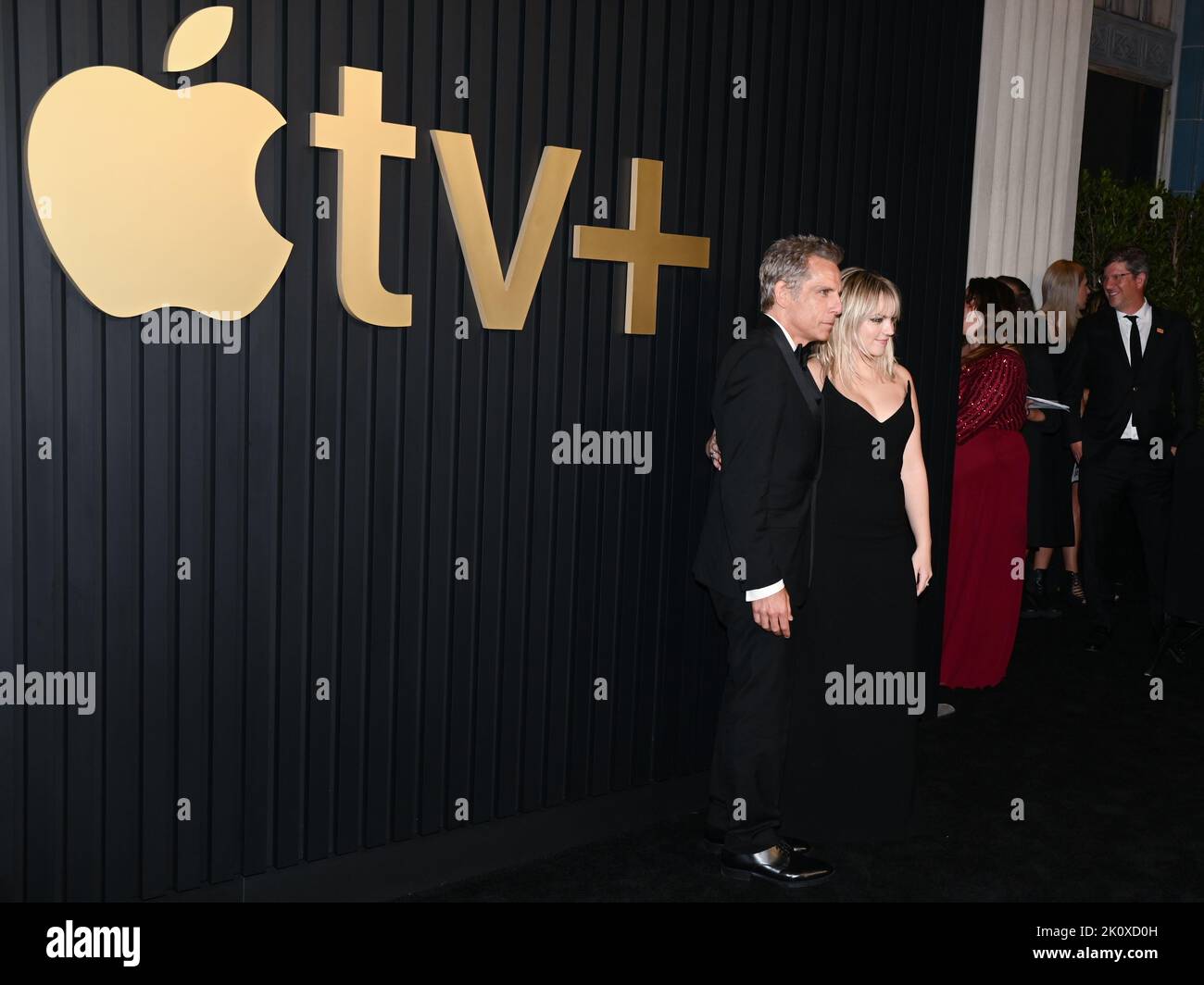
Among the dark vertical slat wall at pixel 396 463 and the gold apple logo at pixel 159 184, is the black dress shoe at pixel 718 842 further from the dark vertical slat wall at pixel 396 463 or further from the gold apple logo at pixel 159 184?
the gold apple logo at pixel 159 184

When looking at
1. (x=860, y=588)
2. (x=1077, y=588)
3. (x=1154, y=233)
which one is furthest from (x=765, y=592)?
(x=1154, y=233)

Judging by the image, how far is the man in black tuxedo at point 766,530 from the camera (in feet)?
11.0

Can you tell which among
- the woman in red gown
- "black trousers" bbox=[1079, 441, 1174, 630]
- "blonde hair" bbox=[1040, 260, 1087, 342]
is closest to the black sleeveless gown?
the woman in red gown

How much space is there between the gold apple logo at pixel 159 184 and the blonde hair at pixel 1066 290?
4.98 metres

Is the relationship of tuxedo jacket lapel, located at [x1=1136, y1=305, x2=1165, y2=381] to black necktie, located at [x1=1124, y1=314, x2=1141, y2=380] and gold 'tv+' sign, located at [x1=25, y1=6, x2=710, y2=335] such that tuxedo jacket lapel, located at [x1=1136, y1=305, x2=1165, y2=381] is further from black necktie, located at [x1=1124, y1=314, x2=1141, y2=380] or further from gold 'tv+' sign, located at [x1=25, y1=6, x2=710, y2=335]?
gold 'tv+' sign, located at [x1=25, y1=6, x2=710, y2=335]

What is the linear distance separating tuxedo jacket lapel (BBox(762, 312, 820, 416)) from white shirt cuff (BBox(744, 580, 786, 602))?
0.49 metres

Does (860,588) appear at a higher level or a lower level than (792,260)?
lower

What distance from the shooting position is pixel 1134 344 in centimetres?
612

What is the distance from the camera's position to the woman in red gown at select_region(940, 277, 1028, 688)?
5.36m

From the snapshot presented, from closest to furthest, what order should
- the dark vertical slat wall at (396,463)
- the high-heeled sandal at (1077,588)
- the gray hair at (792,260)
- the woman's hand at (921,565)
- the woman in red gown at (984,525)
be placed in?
the dark vertical slat wall at (396,463) → the gray hair at (792,260) → the woman's hand at (921,565) → the woman in red gown at (984,525) → the high-heeled sandal at (1077,588)

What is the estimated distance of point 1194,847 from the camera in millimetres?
3885
